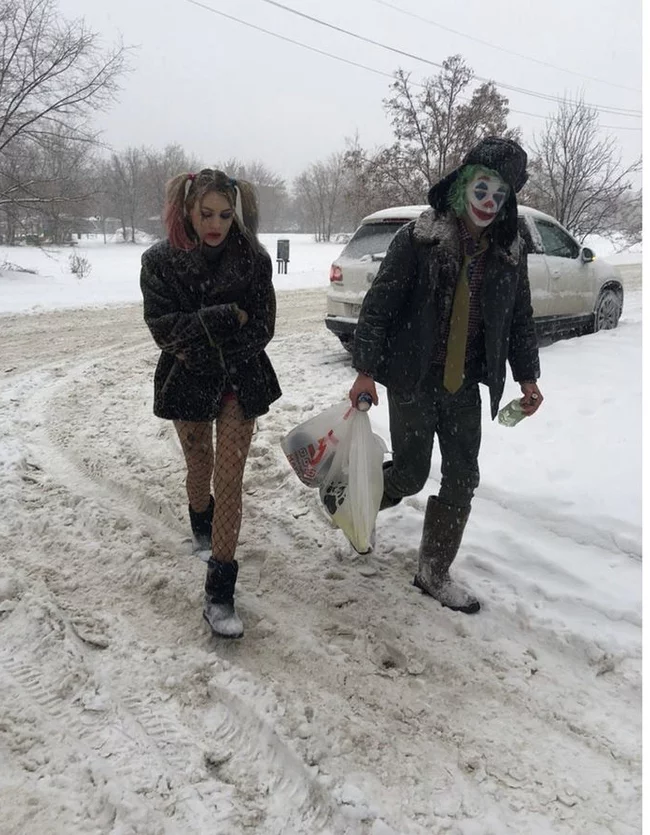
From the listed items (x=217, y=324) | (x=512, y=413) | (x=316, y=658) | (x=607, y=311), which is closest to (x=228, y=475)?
(x=217, y=324)

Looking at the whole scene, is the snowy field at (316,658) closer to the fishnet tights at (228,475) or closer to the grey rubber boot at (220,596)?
the grey rubber boot at (220,596)

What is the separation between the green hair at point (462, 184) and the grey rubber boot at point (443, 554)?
1.31 metres

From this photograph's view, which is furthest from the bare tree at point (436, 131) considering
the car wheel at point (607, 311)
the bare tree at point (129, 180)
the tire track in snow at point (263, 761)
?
the bare tree at point (129, 180)

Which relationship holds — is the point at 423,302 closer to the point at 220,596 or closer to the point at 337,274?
the point at 220,596

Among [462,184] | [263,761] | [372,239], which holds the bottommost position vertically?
[263,761]

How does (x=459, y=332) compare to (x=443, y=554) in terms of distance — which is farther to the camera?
(x=443, y=554)

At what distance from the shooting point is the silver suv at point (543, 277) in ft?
22.9

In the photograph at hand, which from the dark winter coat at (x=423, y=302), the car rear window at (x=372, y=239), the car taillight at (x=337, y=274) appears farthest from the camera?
the car taillight at (x=337, y=274)

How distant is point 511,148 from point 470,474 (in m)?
1.37

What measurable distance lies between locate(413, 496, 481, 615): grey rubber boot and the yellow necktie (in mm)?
606

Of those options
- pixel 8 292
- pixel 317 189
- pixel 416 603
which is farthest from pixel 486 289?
pixel 317 189

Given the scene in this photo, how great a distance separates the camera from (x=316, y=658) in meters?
2.46

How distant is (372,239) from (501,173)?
15.8ft

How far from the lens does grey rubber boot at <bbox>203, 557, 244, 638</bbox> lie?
252cm
